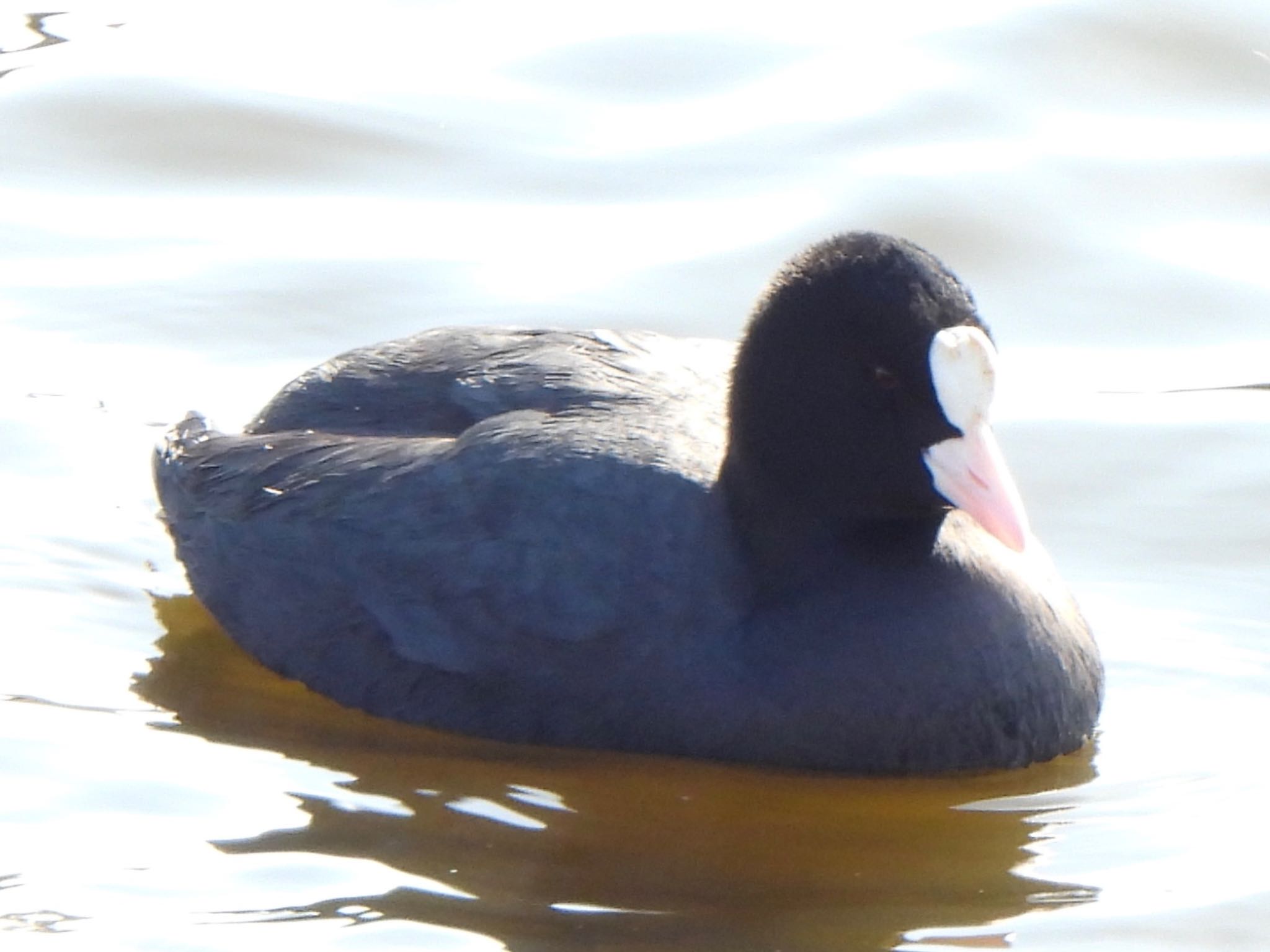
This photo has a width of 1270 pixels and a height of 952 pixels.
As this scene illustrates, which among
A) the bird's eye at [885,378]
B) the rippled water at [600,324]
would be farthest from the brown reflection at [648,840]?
the bird's eye at [885,378]

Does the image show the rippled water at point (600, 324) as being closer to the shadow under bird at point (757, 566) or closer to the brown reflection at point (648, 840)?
the brown reflection at point (648, 840)

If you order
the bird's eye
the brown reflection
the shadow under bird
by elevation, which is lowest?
the brown reflection

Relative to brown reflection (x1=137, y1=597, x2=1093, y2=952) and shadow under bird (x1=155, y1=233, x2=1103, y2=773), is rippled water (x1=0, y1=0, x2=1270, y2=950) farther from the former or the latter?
shadow under bird (x1=155, y1=233, x2=1103, y2=773)

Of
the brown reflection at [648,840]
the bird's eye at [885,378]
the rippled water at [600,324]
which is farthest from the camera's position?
the bird's eye at [885,378]

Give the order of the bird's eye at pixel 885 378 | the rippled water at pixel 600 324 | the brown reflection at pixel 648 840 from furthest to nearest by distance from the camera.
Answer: the bird's eye at pixel 885 378
the rippled water at pixel 600 324
the brown reflection at pixel 648 840

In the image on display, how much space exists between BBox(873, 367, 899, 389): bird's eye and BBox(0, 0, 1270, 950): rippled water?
32.9 inches

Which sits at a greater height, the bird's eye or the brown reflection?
the bird's eye

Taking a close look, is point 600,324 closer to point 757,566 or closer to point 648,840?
point 757,566

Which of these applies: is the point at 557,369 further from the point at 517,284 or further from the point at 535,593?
the point at 517,284

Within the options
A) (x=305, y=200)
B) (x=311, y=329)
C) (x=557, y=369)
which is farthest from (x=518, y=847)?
(x=305, y=200)

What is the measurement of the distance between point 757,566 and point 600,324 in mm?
2376

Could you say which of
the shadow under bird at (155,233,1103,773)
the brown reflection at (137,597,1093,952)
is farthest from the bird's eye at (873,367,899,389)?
the brown reflection at (137,597,1093,952)

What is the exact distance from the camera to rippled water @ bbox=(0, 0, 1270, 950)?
4.54m

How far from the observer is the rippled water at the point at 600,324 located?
4.54m
